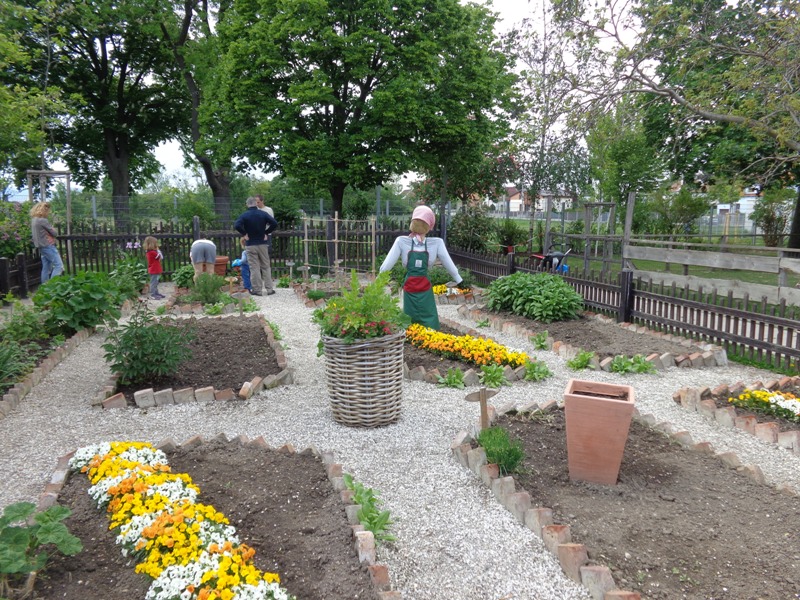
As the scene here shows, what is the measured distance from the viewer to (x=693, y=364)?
6793mm

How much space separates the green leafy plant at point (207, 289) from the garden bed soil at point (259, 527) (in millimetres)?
6584

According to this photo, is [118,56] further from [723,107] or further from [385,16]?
[723,107]

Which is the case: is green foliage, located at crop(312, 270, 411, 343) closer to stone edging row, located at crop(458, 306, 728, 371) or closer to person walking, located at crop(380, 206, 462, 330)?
person walking, located at crop(380, 206, 462, 330)

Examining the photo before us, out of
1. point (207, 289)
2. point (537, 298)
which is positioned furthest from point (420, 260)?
point (207, 289)

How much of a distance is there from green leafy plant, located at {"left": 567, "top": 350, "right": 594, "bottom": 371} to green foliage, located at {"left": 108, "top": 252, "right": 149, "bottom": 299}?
749 cm

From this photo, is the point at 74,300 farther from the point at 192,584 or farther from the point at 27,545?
the point at 192,584

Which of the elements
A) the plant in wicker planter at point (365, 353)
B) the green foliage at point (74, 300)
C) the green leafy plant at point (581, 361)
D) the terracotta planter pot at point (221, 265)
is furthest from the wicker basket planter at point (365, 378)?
the terracotta planter pot at point (221, 265)

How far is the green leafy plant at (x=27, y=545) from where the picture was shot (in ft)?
7.38

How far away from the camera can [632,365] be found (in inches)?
258

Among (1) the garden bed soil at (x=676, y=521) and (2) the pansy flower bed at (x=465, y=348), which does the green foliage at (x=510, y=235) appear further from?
(1) the garden bed soil at (x=676, y=521)

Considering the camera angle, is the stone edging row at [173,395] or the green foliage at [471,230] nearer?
the stone edging row at [173,395]

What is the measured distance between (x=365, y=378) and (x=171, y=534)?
227 cm

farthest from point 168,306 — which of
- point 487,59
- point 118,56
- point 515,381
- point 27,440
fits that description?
point 118,56

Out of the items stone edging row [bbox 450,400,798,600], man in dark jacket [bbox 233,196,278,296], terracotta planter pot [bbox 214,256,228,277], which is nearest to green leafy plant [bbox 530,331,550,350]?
stone edging row [bbox 450,400,798,600]
